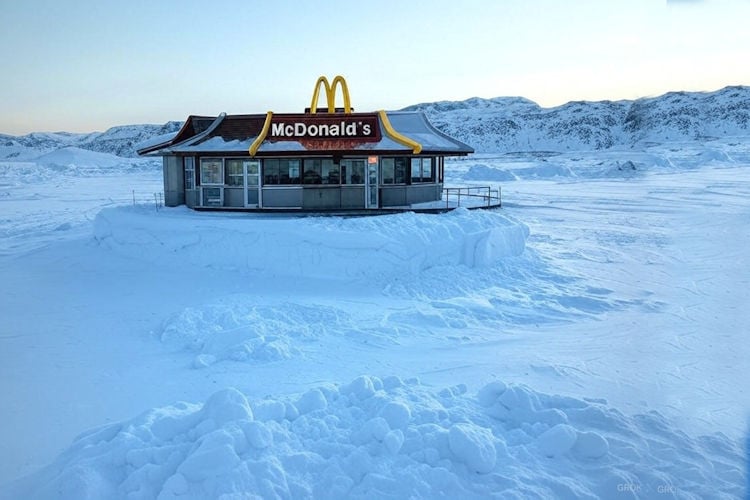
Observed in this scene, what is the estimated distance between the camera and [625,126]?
179 metres

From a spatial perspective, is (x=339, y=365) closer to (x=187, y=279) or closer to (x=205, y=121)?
(x=187, y=279)

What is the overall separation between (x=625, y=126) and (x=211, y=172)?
597ft

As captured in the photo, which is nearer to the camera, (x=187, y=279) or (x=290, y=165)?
(x=187, y=279)

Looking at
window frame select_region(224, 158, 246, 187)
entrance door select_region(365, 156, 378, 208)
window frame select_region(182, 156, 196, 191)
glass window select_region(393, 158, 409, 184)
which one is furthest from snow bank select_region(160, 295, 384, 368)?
window frame select_region(182, 156, 196, 191)

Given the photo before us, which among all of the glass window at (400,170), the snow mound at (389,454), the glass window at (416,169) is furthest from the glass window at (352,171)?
the snow mound at (389,454)

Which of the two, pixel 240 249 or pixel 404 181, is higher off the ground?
pixel 404 181

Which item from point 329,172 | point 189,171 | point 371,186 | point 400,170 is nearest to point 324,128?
point 329,172

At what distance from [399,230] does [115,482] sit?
13334mm

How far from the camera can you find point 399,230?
18.5 metres

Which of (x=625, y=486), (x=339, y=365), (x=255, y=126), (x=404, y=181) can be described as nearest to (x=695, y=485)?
(x=625, y=486)

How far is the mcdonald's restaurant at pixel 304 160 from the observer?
71.5 ft

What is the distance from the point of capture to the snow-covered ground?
6.23 metres

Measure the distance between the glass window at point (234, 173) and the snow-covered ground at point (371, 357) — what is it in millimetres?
2429

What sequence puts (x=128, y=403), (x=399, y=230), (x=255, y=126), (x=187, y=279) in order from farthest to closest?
1. (x=255, y=126)
2. (x=399, y=230)
3. (x=187, y=279)
4. (x=128, y=403)
